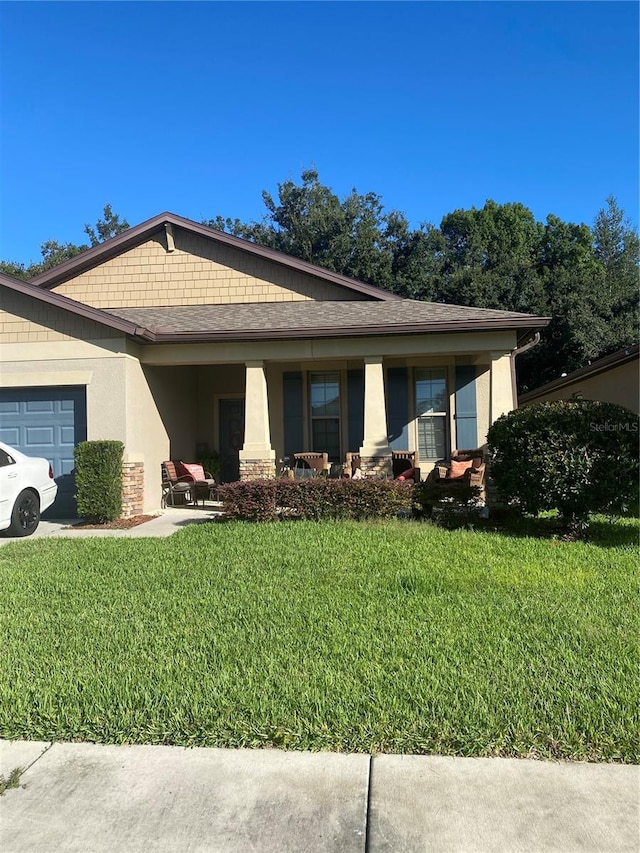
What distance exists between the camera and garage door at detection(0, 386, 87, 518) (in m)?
11.7

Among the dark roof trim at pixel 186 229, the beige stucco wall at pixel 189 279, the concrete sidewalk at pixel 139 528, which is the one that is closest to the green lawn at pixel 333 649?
the concrete sidewalk at pixel 139 528

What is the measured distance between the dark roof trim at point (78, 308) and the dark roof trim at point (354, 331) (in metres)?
0.67

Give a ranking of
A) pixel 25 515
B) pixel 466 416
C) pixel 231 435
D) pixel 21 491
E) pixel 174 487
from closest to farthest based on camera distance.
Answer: pixel 21 491, pixel 25 515, pixel 174 487, pixel 466 416, pixel 231 435

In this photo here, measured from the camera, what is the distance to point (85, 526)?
10.4 meters

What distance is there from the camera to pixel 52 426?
11844 millimetres

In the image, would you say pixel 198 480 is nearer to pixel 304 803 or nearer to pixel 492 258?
pixel 304 803

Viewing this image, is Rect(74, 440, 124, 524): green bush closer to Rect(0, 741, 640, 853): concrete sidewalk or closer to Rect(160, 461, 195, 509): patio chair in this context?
Rect(160, 461, 195, 509): patio chair

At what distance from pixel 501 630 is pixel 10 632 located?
395cm

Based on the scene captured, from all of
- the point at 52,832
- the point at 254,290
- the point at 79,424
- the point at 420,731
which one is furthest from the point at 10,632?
the point at 254,290

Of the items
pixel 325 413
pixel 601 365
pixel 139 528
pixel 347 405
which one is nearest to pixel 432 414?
pixel 347 405

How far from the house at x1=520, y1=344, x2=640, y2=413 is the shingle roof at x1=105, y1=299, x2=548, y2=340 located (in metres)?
2.58

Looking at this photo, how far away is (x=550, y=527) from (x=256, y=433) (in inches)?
226

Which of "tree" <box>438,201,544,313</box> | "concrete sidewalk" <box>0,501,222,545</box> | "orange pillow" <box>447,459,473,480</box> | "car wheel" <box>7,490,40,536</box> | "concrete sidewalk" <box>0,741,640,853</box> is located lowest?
"concrete sidewalk" <box>0,741,640,853</box>

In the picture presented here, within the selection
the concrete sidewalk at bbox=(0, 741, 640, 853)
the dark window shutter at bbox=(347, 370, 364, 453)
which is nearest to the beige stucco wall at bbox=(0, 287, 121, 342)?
the dark window shutter at bbox=(347, 370, 364, 453)
